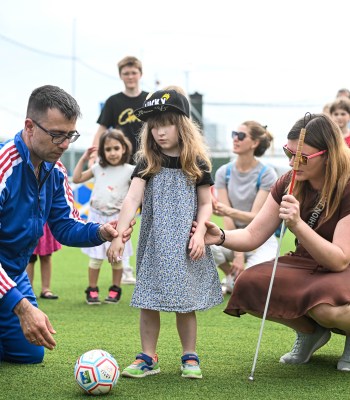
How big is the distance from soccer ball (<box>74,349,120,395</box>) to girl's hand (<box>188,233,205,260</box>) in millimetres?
741

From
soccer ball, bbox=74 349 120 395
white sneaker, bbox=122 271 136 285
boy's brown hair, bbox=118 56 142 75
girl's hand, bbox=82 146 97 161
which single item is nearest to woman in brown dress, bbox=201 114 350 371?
soccer ball, bbox=74 349 120 395

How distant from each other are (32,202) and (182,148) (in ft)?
2.90

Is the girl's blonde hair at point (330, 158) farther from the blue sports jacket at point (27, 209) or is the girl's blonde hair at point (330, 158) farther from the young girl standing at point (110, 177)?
the young girl standing at point (110, 177)

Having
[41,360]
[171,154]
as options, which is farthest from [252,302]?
[41,360]

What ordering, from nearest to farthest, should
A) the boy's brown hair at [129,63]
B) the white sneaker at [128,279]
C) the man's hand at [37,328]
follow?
the man's hand at [37,328] < the boy's brown hair at [129,63] < the white sneaker at [128,279]

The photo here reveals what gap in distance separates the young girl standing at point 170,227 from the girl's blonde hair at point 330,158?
63 cm

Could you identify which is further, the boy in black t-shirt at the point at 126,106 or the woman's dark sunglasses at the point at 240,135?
the boy in black t-shirt at the point at 126,106

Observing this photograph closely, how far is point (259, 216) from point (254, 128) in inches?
111

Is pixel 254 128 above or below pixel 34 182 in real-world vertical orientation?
above

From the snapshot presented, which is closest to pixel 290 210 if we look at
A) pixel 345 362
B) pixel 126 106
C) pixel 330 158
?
pixel 330 158

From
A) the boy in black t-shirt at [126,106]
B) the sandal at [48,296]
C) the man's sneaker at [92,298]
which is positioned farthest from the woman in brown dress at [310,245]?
the boy in black t-shirt at [126,106]

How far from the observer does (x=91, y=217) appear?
7602 mm

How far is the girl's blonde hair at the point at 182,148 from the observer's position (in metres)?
4.59

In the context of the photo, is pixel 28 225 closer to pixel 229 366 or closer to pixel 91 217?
pixel 229 366
